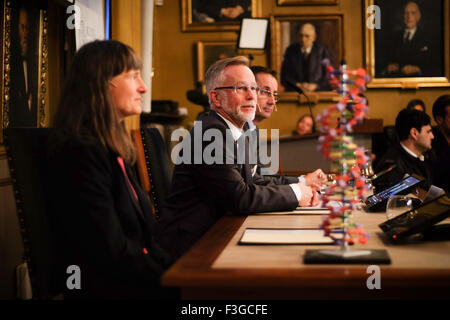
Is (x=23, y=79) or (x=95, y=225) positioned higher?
(x=23, y=79)

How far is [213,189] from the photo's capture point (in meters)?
2.49

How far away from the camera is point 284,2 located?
851 centimetres

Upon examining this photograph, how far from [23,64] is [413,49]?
6.57 metres

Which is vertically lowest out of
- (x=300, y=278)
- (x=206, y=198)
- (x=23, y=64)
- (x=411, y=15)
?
(x=300, y=278)

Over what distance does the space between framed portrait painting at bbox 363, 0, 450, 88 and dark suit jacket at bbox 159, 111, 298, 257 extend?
6.32 metres

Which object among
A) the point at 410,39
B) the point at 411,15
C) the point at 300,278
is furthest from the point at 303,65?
the point at 300,278

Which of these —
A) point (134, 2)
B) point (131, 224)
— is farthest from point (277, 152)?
point (131, 224)

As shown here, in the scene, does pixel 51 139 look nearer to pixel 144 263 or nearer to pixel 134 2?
pixel 144 263

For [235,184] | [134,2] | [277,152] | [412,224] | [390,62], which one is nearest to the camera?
[412,224]

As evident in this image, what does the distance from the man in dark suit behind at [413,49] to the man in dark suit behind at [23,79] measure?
633 centimetres

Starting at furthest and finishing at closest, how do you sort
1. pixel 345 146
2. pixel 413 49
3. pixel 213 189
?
pixel 413 49 → pixel 213 189 → pixel 345 146

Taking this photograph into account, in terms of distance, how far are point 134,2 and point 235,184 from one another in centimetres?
322

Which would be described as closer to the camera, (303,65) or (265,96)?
(265,96)

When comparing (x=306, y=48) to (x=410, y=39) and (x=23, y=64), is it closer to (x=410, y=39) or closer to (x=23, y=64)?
(x=410, y=39)
